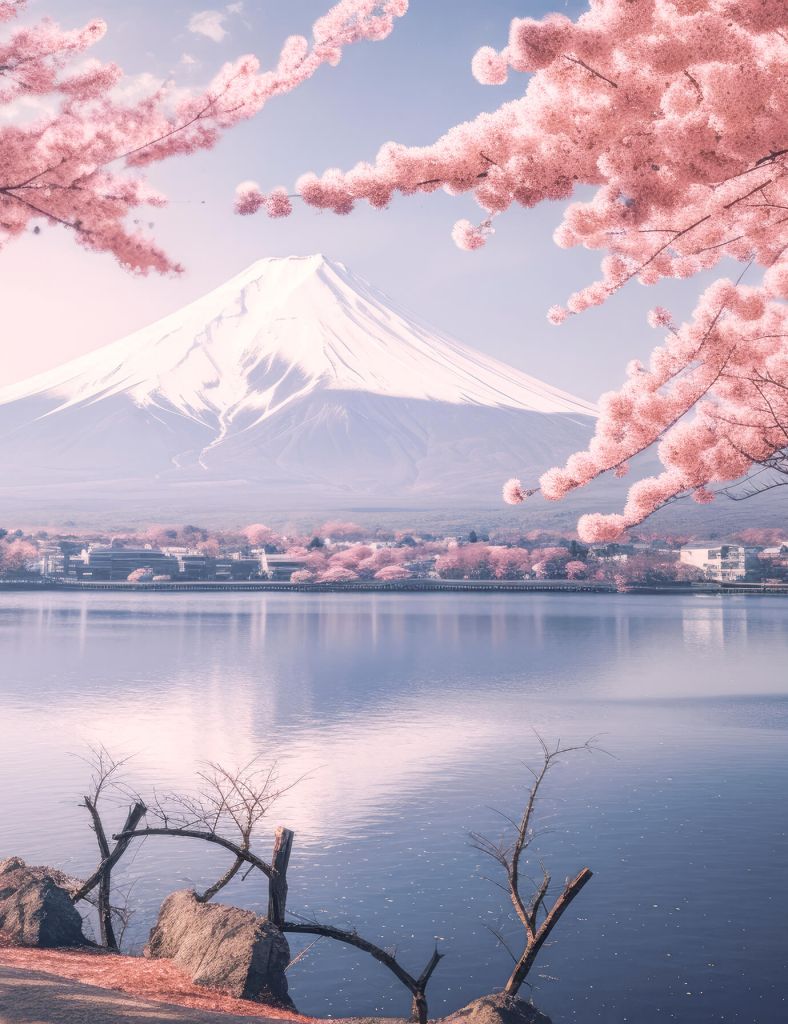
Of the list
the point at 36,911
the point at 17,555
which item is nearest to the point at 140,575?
the point at 17,555

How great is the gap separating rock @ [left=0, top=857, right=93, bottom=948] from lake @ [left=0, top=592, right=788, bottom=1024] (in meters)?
1.65

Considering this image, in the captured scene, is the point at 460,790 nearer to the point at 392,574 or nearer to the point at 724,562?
the point at 724,562

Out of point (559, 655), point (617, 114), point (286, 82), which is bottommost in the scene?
point (559, 655)

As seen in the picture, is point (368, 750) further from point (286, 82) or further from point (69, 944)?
point (286, 82)

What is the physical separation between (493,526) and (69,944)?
161 metres

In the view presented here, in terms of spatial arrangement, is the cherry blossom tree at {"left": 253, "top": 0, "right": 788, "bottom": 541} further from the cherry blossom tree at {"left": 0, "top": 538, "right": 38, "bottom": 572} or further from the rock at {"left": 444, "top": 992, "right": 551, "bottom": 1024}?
the cherry blossom tree at {"left": 0, "top": 538, "right": 38, "bottom": 572}

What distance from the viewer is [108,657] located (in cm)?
4162

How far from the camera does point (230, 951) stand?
285 inches

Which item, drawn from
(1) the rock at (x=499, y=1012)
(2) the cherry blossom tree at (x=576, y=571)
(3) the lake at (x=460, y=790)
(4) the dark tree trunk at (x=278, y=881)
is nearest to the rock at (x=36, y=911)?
(3) the lake at (x=460, y=790)

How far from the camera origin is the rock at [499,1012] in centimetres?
590

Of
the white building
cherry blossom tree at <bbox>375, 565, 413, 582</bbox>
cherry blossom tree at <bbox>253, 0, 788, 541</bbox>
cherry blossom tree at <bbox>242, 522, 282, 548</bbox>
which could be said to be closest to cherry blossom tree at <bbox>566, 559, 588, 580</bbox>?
the white building

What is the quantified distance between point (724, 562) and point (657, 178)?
104 meters

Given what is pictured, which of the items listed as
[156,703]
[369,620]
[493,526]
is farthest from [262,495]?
[156,703]

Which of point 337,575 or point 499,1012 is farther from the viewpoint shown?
point 337,575
